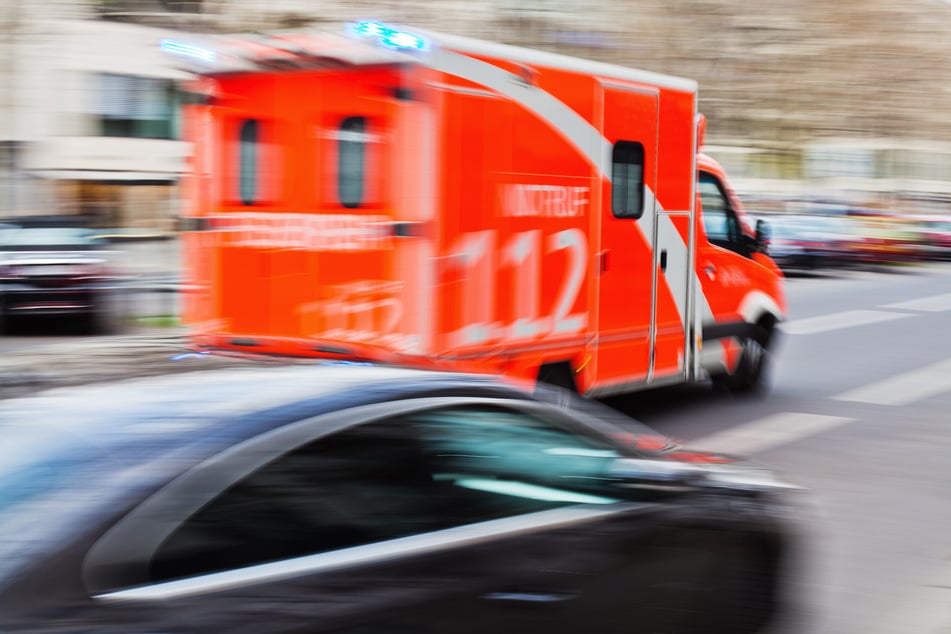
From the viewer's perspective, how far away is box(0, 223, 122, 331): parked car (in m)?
15.3

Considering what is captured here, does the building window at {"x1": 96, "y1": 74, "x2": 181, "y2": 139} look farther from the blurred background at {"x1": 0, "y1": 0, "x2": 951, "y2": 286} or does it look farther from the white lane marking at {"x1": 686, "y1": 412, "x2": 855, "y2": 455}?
the white lane marking at {"x1": 686, "y1": 412, "x2": 855, "y2": 455}

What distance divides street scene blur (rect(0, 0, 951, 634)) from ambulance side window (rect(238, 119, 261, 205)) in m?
0.02

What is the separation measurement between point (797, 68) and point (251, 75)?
3708cm

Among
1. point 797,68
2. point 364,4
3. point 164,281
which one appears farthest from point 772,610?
point 797,68

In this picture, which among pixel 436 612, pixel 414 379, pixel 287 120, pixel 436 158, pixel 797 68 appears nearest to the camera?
pixel 436 612

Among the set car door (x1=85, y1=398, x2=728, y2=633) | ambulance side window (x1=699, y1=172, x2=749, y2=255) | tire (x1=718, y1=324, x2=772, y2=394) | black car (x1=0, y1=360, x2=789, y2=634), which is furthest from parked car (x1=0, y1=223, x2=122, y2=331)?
car door (x1=85, y1=398, x2=728, y2=633)

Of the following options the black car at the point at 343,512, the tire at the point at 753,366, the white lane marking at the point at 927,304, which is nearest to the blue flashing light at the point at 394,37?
the black car at the point at 343,512

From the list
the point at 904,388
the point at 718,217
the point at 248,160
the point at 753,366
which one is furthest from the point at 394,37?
the point at 904,388

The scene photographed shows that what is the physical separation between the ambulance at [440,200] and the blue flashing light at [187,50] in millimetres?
12

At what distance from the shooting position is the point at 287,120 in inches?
316

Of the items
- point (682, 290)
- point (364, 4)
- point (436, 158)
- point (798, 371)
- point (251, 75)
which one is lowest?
point (798, 371)

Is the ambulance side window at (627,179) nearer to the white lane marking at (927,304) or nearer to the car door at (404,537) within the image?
the car door at (404,537)

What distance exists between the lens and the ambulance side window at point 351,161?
763 cm

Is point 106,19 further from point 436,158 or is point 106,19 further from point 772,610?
point 772,610
